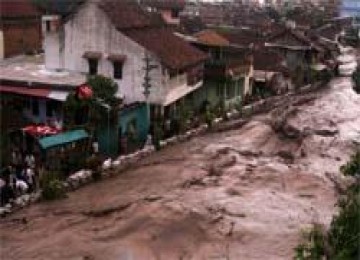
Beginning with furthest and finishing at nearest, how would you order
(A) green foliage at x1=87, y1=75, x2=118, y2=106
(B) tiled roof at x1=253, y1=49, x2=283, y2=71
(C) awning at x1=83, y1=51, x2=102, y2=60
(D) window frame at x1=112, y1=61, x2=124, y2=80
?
(B) tiled roof at x1=253, y1=49, x2=283, y2=71 < (C) awning at x1=83, y1=51, x2=102, y2=60 < (D) window frame at x1=112, y1=61, x2=124, y2=80 < (A) green foliage at x1=87, y1=75, x2=118, y2=106

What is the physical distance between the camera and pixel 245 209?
19.2 meters

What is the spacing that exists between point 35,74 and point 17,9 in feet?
29.6

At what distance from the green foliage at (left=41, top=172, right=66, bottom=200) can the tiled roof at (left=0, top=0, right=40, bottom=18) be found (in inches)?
667

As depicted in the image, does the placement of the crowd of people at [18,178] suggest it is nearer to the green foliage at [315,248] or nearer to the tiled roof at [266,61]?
the green foliage at [315,248]

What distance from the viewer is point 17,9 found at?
35094mm

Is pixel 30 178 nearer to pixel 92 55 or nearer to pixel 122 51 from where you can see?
pixel 122 51

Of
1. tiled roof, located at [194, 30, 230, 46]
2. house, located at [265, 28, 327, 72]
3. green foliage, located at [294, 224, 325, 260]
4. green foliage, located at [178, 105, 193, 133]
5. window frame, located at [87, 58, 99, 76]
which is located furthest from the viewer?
house, located at [265, 28, 327, 72]

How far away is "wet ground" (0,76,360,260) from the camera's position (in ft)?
53.1

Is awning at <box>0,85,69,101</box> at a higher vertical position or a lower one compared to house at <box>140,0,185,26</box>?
lower

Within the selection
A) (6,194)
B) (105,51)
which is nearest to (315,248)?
(6,194)

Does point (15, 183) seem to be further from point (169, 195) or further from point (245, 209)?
point (245, 209)

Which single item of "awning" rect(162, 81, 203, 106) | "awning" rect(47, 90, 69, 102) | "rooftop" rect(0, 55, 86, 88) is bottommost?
"awning" rect(162, 81, 203, 106)

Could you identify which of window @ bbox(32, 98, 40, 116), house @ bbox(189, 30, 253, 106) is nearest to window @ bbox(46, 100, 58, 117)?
window @ bbox(32, 98, 40, 116)

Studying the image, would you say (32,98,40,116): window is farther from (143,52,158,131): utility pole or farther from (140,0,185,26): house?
(140,0,185,26): house
